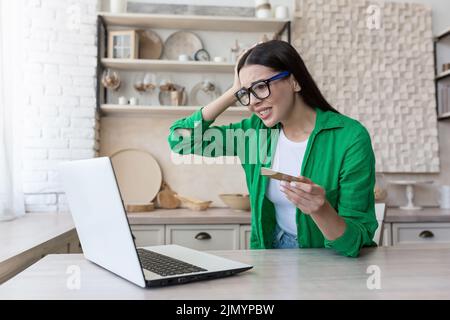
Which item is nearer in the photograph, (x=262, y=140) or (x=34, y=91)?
(x=262, y=140)

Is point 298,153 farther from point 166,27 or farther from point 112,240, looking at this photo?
point 166,27

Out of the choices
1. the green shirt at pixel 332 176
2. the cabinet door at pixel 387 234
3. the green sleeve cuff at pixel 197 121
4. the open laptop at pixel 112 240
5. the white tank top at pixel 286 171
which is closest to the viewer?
the open laptop at pixel 112 240

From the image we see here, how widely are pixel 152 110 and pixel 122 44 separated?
0.54 m

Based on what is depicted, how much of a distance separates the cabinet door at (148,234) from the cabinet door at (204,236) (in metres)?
0.04

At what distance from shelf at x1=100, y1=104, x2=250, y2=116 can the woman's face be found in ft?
4.88

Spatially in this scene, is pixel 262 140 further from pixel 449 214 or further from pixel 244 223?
pixel 449 214

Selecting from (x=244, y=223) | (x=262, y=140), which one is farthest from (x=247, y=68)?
(x=244, y=223)

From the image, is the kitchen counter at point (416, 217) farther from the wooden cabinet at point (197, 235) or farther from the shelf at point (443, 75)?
the shelf at point (443, 75)

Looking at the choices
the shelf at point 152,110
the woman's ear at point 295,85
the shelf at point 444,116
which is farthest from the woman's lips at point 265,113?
the shelf at point 444,116

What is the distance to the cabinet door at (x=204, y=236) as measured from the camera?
99.3 inches

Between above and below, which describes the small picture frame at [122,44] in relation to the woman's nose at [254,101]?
above

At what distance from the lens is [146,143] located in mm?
3156

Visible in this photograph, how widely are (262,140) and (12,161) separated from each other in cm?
165

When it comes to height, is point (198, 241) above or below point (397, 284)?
below
